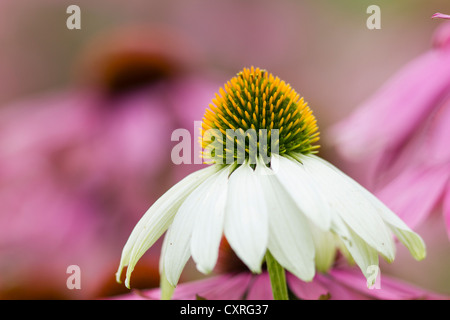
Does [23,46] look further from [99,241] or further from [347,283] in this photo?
[347,283]

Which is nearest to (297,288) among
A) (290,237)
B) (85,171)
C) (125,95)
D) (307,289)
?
(307,289)

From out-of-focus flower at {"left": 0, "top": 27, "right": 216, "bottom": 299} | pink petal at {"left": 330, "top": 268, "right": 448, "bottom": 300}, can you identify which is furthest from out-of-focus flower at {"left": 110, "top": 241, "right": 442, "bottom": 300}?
out-of-focus flower at {"left": 0, "top": 27, "right": 216, "bottom": 299}

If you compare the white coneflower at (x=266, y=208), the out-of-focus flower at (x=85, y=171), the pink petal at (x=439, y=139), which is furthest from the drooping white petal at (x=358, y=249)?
the out-of-focus flower at (x=85, y=171)

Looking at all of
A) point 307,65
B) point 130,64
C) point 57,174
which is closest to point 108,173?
point 57,174

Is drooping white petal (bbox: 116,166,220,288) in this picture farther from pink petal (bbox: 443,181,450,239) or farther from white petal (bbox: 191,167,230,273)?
pink petal (bbox: 443,181,450,239)

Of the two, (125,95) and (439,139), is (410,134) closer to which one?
(439,139)

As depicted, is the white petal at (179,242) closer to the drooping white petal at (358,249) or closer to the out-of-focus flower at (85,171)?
the drooping white petal at (358,249)
